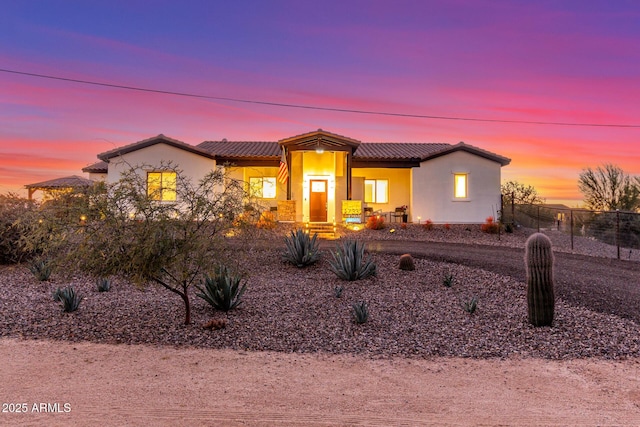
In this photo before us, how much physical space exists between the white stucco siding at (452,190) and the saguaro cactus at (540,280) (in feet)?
51.8

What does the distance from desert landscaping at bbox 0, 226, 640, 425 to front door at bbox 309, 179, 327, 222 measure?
12.5m

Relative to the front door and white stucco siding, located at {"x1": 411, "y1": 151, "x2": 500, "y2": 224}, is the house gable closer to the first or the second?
the front door

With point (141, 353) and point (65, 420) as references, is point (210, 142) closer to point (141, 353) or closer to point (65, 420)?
point (141, 353)

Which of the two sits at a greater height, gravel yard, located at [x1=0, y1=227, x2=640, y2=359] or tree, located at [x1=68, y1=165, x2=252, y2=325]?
tree, located at [x1=68, y1=165, x2=252, y2=325]

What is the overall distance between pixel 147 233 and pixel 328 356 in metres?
3.19

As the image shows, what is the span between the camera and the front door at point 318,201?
23.2 meters

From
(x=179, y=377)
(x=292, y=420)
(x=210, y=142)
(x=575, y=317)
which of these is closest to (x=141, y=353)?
(x=179, y=377)

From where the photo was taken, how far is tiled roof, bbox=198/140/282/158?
22844 mm

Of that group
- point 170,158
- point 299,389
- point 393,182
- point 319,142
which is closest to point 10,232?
point 170,158

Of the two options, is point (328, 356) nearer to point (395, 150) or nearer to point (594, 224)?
point (395, 150)

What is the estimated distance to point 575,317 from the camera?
770cm

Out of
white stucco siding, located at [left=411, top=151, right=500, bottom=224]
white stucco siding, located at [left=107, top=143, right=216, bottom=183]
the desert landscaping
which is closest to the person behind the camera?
the desert landscaping

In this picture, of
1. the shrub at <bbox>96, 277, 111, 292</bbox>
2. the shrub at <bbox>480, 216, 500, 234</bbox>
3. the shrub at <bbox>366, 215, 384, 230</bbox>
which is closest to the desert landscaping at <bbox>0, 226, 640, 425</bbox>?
the shrub at <bbox>96, 277, 111, 292</bbox>

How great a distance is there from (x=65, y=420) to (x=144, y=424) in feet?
2.63
